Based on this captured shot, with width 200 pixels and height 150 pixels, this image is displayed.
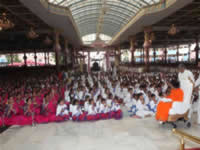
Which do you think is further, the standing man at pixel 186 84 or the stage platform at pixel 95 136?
the standing man at pixel 186 84

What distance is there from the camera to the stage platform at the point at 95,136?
12.4 feet

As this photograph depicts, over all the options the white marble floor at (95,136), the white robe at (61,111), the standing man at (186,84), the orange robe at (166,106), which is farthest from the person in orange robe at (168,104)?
the white robe at (61,111)

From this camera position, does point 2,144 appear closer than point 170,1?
Yes

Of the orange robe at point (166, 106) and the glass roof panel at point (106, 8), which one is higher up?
the glass roof panel at point (106, 8)

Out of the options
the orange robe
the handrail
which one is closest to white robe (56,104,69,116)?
the orange robe

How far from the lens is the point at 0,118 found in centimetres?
531

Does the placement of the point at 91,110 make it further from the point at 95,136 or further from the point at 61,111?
the point at 95,136

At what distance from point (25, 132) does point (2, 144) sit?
2.34 feet

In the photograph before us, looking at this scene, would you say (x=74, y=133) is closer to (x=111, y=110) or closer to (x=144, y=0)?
(x=111, y=110)

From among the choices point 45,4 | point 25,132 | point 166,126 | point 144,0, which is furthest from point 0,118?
point 144,0

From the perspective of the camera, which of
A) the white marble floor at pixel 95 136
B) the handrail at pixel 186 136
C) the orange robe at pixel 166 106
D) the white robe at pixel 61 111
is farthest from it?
the white robe at pixel 61 111

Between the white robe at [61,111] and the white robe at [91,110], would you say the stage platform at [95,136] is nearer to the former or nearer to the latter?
the white robe at [61,111]

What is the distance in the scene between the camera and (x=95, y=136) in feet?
14.0

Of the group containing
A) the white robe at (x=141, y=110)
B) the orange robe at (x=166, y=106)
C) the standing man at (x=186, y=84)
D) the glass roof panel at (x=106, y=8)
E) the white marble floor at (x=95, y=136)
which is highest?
the glass roof panel at (x=106, y=8)
